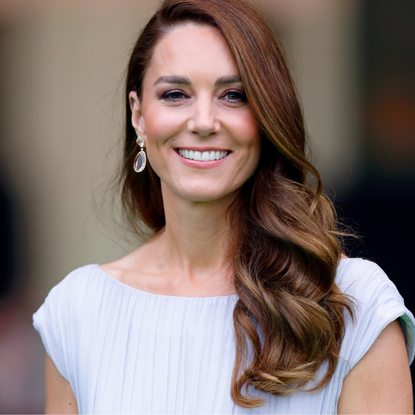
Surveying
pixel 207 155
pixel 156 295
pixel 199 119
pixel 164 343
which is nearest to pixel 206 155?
pixel 207 155

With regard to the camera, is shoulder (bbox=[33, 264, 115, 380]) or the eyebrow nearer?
the eyebrow

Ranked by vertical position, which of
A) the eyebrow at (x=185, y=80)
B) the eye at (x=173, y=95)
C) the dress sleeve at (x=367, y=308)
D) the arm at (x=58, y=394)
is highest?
the eyebrow at (x=185, y=80)

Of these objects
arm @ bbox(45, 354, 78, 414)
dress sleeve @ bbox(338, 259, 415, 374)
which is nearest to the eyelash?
dress sleeve @ bbox(338, 259, 415, 374)

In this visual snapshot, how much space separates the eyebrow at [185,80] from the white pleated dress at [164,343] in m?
0.68

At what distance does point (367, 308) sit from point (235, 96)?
2.54ft

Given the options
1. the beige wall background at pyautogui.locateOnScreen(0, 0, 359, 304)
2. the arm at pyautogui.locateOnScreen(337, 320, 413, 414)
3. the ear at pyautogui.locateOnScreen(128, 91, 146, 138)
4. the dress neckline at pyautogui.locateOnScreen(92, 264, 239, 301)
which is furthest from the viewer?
the beige wall background at pyautogui.locateOnScreen(0, 0, 359, 304)

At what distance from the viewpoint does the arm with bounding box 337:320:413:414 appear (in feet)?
5.91

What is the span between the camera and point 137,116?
225 centimetres

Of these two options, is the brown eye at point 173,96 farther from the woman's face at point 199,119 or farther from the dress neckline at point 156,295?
the dress neckline at point 156,295

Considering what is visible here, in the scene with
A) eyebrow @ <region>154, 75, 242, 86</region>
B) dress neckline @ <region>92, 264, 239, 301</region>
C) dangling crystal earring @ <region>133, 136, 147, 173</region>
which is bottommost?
dress neckline @ <region>92, 264, 239, 301</region>

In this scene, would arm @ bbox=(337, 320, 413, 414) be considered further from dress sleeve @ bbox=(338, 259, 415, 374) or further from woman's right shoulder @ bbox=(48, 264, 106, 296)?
woman's right shoulder @ bbox=(48, 264, 106, 296)

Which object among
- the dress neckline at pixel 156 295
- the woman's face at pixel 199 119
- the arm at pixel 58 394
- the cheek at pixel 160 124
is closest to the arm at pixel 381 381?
the dress neckline at pixel 156 295

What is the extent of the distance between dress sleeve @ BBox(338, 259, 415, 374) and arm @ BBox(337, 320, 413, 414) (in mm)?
32

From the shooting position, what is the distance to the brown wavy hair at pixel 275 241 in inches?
72.4
